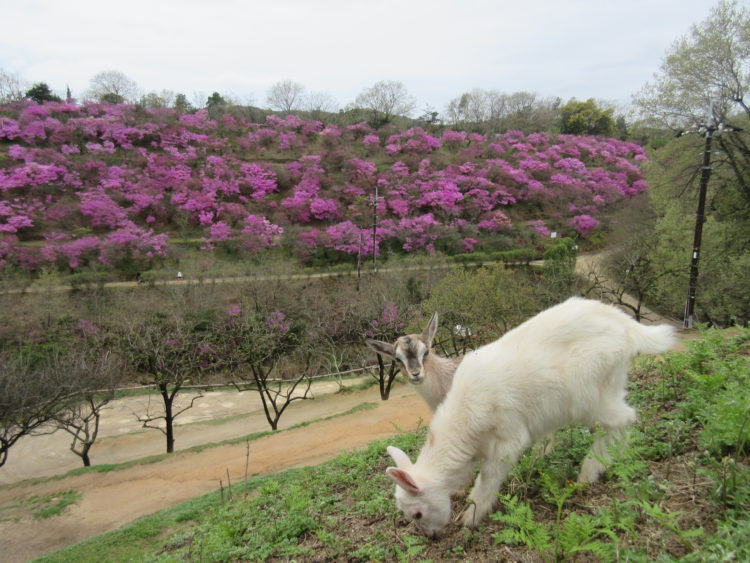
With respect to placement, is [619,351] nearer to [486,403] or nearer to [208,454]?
[486,403]

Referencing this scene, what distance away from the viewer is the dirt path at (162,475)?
9.45m

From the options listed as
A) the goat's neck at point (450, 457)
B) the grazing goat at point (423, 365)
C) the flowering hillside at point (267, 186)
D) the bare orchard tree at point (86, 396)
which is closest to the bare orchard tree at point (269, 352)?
the bare orchard tree at point (86, 396)

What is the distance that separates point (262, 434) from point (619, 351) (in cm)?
1269

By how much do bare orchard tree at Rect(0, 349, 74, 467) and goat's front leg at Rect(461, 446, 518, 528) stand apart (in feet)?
48.0

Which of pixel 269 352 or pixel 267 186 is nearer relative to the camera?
pixel 269 352

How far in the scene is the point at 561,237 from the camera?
117ft

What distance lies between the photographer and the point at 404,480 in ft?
9.81

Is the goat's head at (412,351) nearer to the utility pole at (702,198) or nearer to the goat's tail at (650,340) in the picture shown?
the goat's tail at (650,340)

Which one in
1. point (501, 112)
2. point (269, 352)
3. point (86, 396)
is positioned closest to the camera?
point (86, 396)

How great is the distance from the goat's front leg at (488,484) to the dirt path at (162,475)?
5094 mm

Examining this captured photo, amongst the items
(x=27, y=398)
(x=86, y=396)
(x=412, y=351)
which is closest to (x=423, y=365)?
(x=412, y=351)

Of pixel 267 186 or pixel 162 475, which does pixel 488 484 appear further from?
pixel 267 186

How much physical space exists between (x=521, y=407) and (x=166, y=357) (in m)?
16.7

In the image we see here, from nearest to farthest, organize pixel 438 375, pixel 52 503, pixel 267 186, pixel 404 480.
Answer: pixel 404 480 → pixel 438 375 → pixel 52 503 → pixel 267 186
